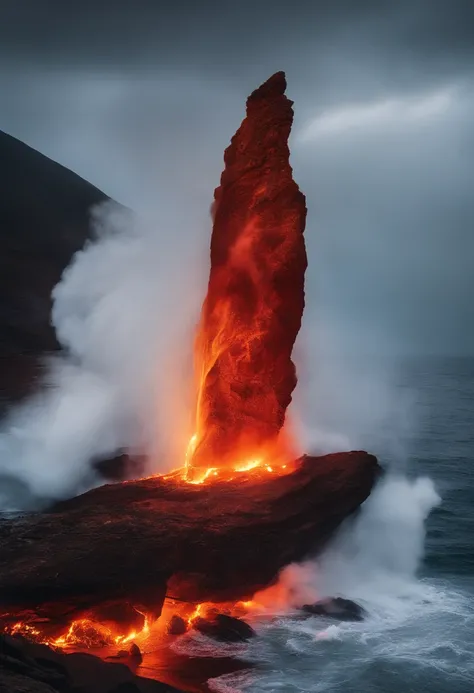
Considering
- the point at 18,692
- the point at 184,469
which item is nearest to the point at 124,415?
the point at 184,469

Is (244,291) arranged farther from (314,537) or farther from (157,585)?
(157,585)

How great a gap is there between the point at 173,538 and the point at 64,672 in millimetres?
5069

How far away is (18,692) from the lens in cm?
1021

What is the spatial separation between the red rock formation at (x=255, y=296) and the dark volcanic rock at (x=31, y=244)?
34.8 metres

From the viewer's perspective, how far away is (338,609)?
19781 mm

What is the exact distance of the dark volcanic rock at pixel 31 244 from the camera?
81250 millimetres

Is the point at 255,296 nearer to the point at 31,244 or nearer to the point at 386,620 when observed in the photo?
the point at 386,620

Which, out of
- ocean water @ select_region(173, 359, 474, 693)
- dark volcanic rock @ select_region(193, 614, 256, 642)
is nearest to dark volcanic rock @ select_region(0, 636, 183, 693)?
ocean water @ select_region(173, 359, 474, 693)

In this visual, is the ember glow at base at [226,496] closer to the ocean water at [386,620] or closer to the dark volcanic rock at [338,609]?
the dark volcanic rock at [338,609]

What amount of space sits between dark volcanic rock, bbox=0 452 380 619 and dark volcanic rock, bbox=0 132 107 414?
37.7m

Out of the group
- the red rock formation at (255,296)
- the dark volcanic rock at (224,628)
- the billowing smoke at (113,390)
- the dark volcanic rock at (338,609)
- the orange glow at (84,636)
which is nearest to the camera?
the orange glow at (84,636)

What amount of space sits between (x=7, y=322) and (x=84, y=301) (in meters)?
32.2

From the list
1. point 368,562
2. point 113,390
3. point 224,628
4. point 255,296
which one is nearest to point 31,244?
point 113,390

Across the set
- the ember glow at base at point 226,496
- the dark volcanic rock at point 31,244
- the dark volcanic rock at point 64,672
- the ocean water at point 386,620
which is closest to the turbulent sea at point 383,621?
the ocean water at point 386,620
